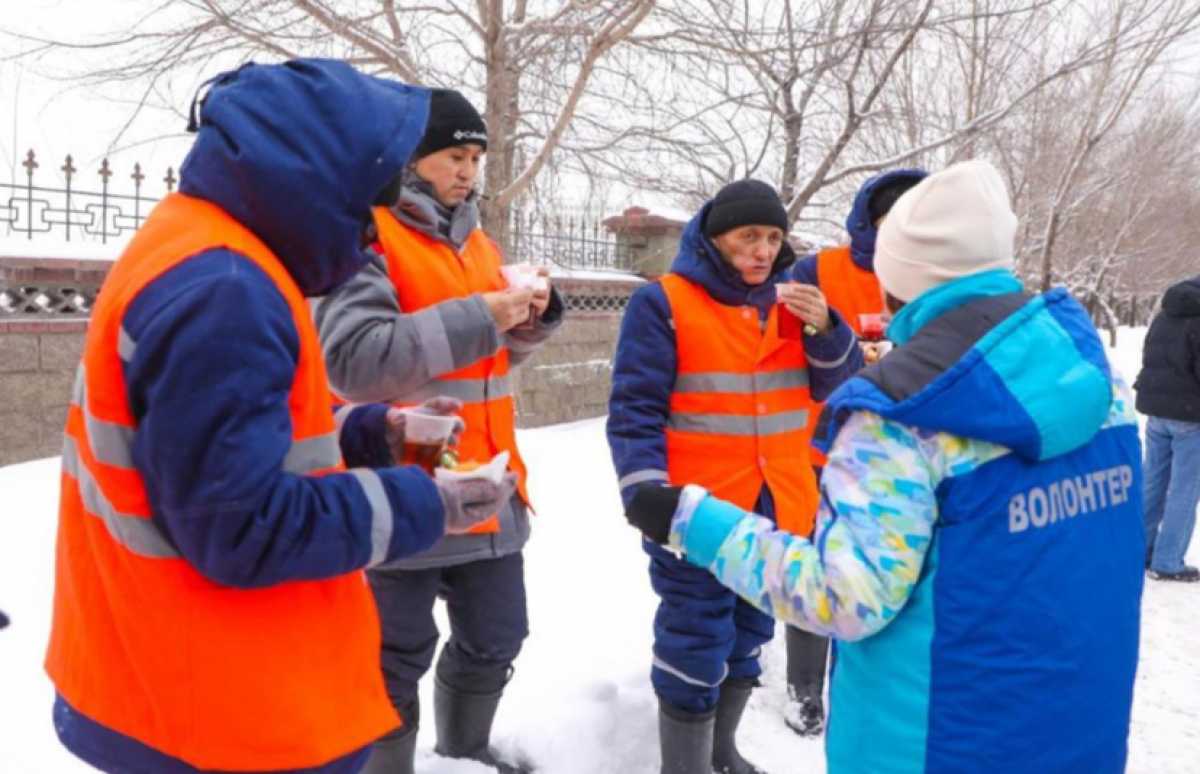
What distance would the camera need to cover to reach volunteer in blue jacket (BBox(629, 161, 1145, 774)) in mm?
1451

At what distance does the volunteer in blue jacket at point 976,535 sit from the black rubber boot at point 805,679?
1.93 meters

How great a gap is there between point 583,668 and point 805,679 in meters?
0.86

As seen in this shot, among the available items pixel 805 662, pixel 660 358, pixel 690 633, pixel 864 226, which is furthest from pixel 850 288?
pixel 690 633

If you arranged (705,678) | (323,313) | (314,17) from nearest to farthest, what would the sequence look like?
(323,313), (705,678), (314,17)

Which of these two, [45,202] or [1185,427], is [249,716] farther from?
[45,202]

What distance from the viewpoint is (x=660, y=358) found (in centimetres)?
272

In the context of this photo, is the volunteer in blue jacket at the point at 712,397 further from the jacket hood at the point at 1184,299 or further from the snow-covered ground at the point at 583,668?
the jacket hood at the point at 1184,299

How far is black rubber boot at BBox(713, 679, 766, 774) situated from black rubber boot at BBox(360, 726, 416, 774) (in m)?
1.02

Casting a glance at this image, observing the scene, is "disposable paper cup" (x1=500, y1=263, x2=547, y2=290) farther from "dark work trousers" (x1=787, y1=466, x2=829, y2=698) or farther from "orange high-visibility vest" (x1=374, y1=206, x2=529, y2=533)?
"dark work trousers" (x1=787, y1=466, x2=829, y2=698)

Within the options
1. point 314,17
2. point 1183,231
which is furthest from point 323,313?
point 1183,231

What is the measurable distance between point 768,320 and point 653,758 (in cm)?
149

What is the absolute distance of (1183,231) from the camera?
32.8m

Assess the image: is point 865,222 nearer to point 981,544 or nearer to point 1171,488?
point 981,544

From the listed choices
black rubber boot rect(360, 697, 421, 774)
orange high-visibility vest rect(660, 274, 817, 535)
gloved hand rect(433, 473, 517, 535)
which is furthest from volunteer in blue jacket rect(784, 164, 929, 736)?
gloved hand rect(433, 473, 517, 535)
